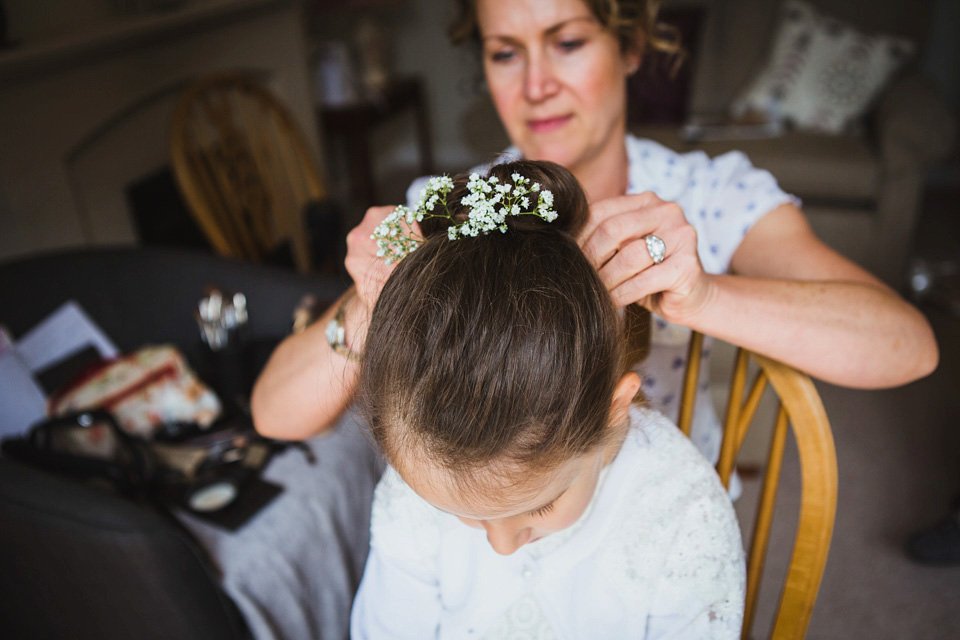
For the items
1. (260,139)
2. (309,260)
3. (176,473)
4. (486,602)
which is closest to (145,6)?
(260,139)

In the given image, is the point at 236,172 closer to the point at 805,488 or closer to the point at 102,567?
the point at 102,567

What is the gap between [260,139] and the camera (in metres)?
2.11

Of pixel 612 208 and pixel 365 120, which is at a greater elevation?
pixel 612 208

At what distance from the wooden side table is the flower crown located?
2.58 m

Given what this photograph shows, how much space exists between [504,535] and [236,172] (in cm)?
162

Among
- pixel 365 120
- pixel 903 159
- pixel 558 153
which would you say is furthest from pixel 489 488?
pixel 365 120

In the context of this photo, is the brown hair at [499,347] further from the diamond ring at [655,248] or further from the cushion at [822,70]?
the cushion at [822,70]

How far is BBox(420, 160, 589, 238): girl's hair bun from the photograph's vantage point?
0.58 meters

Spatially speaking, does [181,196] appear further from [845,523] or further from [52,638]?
[845,523]

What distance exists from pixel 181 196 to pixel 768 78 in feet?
8.07

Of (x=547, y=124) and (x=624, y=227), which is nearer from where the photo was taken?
(x=624, y=227)

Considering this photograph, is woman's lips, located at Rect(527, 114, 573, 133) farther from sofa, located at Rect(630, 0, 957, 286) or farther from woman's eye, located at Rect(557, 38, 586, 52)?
sofa, located at Rect(630, 0, 957, 286)

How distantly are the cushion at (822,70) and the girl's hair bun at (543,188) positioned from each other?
2.76 m

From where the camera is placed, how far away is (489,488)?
0.59m
